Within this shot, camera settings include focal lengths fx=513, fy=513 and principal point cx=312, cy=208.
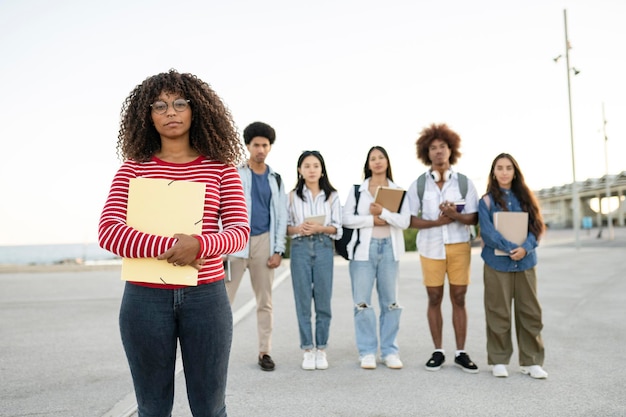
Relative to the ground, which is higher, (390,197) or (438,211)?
(390,197)

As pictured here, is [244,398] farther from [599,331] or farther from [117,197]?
[599,331]

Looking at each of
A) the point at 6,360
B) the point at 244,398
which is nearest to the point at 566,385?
the point at 244,398

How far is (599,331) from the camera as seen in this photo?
639 cm

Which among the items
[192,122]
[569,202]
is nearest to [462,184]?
[192,122]

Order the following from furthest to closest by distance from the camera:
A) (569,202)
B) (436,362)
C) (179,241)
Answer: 1. (569,202)
2. (436,362)
3. (179,241)

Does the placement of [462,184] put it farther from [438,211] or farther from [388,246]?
[388,246]

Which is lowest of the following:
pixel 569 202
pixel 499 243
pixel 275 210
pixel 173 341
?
pixel 173 341

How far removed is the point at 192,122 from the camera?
90.9 inches

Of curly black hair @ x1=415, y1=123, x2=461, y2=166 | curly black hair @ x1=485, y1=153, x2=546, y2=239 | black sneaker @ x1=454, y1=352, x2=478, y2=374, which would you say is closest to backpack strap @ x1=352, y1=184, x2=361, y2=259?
curly black hair @ x1=415, y1=123, x2=461, y2=166

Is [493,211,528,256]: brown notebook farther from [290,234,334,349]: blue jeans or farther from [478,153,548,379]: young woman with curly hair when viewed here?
[290,234,334,349]: blue jeans

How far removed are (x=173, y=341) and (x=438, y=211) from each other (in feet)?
11.6

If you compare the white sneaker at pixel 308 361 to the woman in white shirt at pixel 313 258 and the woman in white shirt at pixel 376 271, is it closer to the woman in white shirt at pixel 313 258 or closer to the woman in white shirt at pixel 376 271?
the woman in white shirt at pixel 313 258

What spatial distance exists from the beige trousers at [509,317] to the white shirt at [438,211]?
1.60 ft

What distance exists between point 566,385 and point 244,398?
2.62 meters
